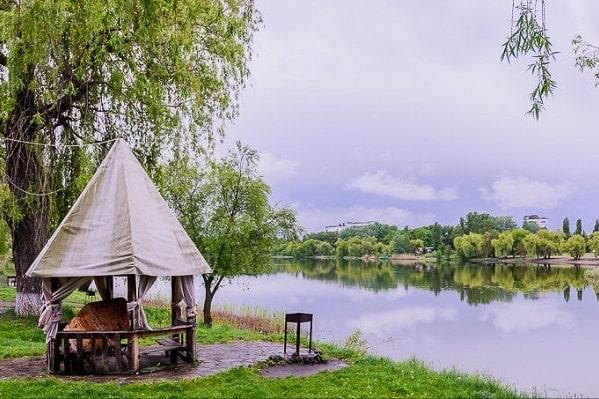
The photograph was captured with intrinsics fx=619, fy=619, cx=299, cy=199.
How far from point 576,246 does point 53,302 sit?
3353 inches

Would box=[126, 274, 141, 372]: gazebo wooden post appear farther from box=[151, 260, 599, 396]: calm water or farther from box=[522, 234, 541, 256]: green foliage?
box=[522, 234, 541, 256]: green foliage

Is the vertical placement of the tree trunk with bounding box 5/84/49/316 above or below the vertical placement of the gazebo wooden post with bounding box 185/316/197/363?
above

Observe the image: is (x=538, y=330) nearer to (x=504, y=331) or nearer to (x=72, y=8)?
(x=504, y=331)

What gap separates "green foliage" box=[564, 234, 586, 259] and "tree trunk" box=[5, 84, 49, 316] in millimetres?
81096

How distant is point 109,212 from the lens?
11430 millimetres

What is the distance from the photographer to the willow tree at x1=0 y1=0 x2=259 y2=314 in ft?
44.2

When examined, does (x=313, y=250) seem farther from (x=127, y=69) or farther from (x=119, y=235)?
(x=119, y=235)

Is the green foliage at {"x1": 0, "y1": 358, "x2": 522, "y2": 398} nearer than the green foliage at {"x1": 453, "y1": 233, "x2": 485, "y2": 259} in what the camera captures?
Yes

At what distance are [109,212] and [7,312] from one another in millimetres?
9012

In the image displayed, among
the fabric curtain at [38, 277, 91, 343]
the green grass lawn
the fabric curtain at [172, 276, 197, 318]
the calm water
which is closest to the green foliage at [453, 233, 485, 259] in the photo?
the calm water

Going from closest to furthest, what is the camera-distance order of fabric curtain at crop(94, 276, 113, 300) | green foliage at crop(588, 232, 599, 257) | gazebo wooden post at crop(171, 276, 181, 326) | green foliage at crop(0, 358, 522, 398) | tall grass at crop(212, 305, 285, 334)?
green foliage at crop(0, 358, 522, 398), gazebo wooden post at crop(171, 276, 181, 326), fabric curtain at crop(94, 276, 113, 300), tall grass at crop(212, 305, 285, 334), green foliage at crop(588, 232, 599, 257)

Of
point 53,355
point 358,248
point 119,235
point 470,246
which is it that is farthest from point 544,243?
point 53,355

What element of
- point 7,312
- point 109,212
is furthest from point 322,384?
point 7,312

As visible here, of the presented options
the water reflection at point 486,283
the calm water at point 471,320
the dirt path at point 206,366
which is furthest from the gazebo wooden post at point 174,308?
the water reflection at point 486,283
